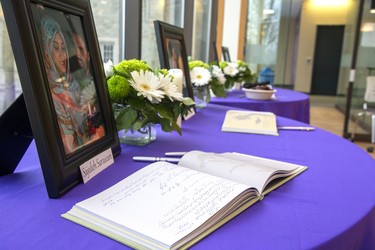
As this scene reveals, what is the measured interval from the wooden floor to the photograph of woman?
172 inches

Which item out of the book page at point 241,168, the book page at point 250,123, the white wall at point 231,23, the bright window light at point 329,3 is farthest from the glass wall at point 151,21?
the bright window light at point 329,3

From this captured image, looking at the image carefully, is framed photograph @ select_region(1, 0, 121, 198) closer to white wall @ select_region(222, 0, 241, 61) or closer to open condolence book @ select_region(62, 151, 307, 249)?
open condolence book @ select_region(62, 151, 307, 249)

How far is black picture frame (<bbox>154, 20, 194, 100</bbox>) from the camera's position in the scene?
57.2 inches

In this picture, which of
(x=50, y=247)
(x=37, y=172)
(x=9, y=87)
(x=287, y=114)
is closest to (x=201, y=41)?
(x=287, y=114)

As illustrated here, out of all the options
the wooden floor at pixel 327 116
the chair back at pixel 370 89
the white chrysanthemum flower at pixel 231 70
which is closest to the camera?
the white chrysanthemum flower at pixel 231 70

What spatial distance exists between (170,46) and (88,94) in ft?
2.68

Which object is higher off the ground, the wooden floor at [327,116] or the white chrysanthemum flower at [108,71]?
the white chrysanthemum flower at [108,71]

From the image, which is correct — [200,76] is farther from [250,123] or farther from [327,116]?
[327,116]

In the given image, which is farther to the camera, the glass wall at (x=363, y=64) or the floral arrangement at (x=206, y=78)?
the glass wall at (x=363, y=64)

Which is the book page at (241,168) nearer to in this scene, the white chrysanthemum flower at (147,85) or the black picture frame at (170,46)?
the white chrysanthemum flower at (147,85)

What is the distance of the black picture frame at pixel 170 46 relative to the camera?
145 cm

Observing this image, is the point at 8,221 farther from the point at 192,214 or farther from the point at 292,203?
the point at 292,203

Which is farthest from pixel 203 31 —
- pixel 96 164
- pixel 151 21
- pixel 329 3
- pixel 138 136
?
pixel 329 3

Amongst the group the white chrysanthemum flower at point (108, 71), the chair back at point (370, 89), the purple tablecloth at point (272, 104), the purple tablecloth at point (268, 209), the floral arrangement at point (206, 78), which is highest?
the white chrysanthemum flower at point (108, 71)
